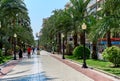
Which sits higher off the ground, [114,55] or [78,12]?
[78,12]

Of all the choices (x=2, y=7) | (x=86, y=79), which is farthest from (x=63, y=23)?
(x=86, y=79)

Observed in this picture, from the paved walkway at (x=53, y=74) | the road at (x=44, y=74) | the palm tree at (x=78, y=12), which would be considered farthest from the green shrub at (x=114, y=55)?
the palm tree at (x=78, y=12)

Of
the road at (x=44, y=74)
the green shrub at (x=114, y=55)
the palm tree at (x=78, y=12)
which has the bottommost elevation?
the road at (x=44, y=74)

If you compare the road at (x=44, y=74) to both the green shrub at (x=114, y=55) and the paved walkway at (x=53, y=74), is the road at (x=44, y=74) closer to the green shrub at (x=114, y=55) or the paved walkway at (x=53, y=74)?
the paved walkway at (x=53, y=74)

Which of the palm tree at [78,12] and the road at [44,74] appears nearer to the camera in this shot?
the road at [44,74]

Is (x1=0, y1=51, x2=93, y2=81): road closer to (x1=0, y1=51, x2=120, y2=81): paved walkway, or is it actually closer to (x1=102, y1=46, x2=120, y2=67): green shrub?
(x1=0, y1=51, x2=120, y2=81): paved walkway

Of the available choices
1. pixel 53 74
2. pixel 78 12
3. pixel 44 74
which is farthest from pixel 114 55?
pixel 78 12

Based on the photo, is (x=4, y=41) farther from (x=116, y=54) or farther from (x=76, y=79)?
(x=76, y=79)

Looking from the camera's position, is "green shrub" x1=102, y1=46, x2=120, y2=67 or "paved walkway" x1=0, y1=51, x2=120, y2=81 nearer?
"paved walkway" x1=0, y1=51, x2=120, y2=81

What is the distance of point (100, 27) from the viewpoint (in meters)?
24.9

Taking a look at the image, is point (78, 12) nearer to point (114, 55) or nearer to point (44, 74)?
point (114, 55)

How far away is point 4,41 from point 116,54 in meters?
32.2

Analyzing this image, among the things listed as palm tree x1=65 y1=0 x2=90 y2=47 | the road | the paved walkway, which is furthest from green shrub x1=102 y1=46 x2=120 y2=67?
palm tree x1=65 y1=0 x2=90 y2=47

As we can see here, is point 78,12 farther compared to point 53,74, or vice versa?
point 78,12
